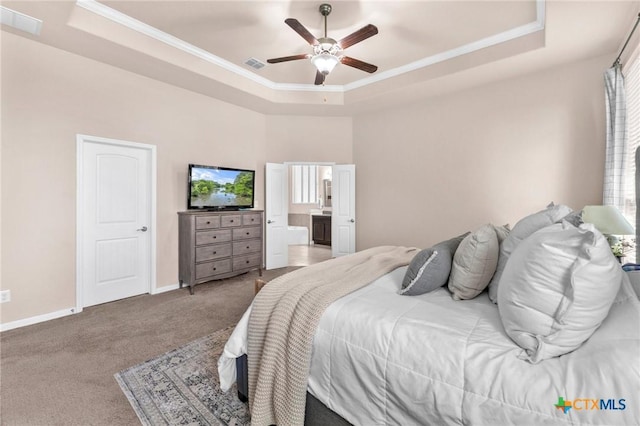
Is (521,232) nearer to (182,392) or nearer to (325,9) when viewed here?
(182,392)

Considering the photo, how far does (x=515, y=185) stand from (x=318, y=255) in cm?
412

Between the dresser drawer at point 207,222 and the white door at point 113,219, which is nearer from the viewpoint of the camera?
the white door at point 113,219

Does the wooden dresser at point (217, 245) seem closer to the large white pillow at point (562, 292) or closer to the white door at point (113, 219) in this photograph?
the white door at point (113, 219)

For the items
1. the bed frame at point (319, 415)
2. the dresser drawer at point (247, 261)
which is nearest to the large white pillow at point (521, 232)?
the bed frame at point (319, 415)

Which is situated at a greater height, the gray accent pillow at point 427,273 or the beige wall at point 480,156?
the beige wall at point 480,156

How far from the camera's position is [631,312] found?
99 centimetres

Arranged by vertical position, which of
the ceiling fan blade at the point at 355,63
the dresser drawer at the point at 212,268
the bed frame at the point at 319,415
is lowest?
the bed frame at the point at 319,415

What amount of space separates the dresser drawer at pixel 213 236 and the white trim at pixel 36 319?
1516 mm

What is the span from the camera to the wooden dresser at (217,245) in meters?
4.02

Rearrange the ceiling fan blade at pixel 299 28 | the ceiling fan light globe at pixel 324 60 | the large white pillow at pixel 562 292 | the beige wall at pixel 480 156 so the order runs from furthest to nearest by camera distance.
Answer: the beige wall at pixel 480 156 → the ceiling fan light globe at pixel 324 60 → the ceiling fan blade at pixel 299 28 → the large white pillow at pixel 562 292

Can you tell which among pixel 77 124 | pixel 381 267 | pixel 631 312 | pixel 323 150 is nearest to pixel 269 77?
pixel 323 150

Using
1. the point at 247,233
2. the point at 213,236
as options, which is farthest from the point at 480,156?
the point at 213,236

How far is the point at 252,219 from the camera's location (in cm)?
475

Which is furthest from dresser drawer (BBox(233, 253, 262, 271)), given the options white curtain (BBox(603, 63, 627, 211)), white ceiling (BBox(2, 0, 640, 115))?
white curtain (BBox(603, 63, 627, 211))
